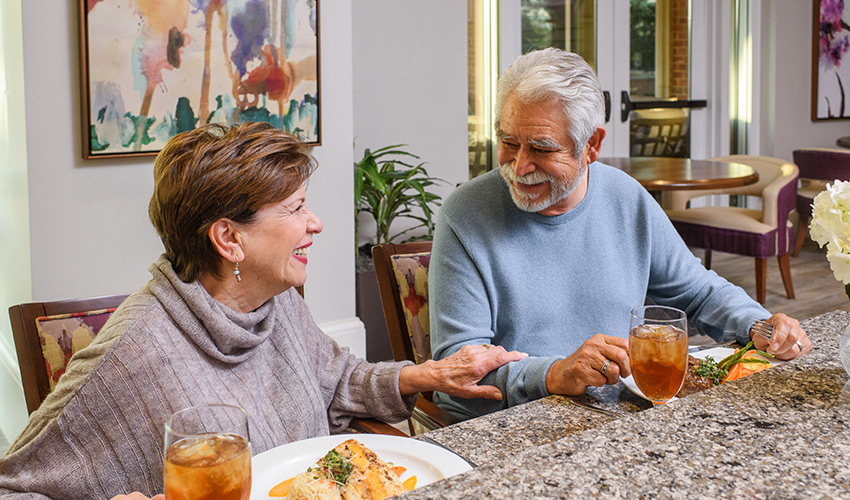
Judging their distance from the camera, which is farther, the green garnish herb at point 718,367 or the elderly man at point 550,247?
the elderly man at point 550,247

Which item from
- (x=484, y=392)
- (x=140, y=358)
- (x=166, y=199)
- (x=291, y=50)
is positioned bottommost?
(x=484, y=392)

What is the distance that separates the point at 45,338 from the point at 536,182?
3.18ft

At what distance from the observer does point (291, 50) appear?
→ 10.5 ft

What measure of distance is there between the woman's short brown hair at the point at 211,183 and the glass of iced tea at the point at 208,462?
0.59m

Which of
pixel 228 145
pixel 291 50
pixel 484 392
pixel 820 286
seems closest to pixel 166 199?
pixel 228 145

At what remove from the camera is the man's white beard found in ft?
5.49

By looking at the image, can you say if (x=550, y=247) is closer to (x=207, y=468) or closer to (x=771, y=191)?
(x=207, y=468)

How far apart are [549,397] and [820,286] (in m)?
4.84

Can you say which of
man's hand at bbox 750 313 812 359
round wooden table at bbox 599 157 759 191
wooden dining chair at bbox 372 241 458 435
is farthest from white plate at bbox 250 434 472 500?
round wooden table at bbox 599 157 759 191

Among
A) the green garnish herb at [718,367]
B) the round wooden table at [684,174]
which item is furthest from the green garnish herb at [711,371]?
the round wooden table at [684,174]

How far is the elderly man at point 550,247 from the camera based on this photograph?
1.64 m

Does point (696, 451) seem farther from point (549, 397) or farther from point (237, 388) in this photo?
point (237, 388)

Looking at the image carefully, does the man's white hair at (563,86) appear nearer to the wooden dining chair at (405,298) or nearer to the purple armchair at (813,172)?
the wooden dining chair at (405,298)

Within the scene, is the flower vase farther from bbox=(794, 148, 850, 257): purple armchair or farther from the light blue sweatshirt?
bbox=(794, 148, 850, 257): purple armchair
